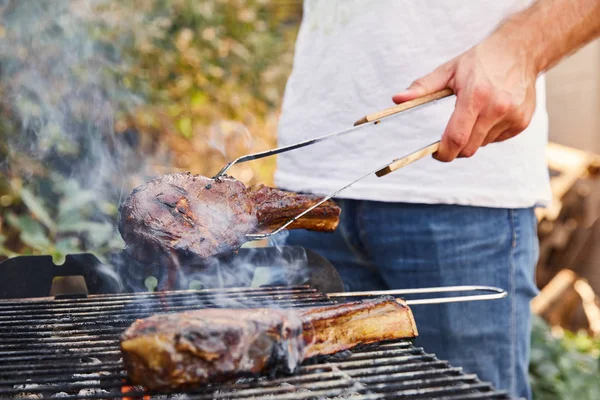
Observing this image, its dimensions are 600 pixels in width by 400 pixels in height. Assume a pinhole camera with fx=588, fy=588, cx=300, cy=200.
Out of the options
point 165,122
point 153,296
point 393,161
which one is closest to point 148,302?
point 153,296

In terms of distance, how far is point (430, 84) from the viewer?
1970mm

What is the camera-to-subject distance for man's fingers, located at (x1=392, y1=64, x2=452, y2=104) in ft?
6.38

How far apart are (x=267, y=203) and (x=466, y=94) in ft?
2.67

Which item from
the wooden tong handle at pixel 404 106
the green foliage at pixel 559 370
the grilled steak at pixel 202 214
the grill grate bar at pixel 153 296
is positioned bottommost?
the green foliage at pixel 559 370

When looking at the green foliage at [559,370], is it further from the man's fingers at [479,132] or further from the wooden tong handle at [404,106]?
the wooden tong handle at [404,106]

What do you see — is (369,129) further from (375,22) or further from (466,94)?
(466,94)

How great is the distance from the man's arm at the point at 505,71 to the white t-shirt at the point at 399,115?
0.34 meters

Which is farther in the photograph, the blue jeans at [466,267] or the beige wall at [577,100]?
the beige wall at [577,100]

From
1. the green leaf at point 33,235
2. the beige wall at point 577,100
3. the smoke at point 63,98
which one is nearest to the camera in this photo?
the green leaf at point 33,235

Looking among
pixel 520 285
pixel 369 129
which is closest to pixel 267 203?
pixel 369 129

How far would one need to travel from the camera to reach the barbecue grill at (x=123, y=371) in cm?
142

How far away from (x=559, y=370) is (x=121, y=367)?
4092 mm

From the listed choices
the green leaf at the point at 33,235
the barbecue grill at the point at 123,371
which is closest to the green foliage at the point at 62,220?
the green leaf at the point at 33,235

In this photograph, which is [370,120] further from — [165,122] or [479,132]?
[165,122]
